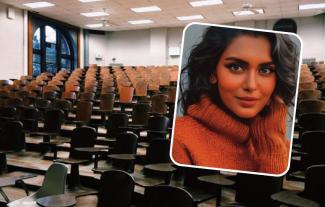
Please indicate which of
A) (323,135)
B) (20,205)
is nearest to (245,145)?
(323,135)

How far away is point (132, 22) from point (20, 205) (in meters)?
12.2

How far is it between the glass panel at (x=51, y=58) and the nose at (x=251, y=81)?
1431 cm

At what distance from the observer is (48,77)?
1073 cm

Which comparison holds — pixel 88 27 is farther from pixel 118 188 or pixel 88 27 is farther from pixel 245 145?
pixel 245 145

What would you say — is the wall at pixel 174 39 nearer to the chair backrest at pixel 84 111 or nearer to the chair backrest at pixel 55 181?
the chair backrest at pixel 84 111

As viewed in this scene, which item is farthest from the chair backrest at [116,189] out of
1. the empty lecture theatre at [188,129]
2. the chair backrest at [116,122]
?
the chair backrest at [116,122]

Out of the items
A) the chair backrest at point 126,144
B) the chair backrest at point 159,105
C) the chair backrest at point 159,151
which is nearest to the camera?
the chair backrest at point 159,151

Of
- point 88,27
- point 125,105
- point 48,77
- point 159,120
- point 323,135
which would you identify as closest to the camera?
point 323,135

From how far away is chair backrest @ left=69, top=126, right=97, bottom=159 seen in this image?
13.7ft

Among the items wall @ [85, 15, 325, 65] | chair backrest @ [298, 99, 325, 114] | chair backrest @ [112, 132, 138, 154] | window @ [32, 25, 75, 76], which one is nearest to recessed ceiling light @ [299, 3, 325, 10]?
wall @ [85, 15, 325, 65]

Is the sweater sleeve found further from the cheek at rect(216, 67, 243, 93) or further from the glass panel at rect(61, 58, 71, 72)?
the glass panel at rect(61, 58, 71, 72)

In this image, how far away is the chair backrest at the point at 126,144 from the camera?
3867 mm

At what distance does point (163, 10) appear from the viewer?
12.1m

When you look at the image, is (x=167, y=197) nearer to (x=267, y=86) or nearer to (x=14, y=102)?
(x=267, y=86)
